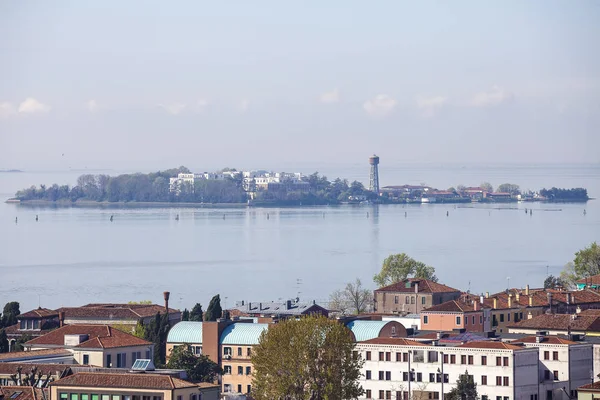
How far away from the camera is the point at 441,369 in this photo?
964 inches

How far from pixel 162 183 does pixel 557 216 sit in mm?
58147

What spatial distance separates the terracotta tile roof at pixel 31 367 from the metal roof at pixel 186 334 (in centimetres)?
602

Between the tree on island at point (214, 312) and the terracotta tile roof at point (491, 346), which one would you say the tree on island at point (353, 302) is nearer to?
the tree on island at point (214, 312)

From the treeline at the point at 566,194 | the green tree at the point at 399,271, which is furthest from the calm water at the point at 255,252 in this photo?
the treeline at the point at 566,194

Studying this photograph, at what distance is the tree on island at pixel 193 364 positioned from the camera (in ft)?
82.3

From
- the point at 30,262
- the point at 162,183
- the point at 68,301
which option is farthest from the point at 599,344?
the point at 162,183

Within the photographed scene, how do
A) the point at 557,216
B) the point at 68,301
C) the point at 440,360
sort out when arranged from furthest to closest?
the point at 557,216 → the point at 68,301 → the point at 440,360

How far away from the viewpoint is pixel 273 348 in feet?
71.1

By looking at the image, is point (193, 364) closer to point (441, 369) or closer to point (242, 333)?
point (242, 333)

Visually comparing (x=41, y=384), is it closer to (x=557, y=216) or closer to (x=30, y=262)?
(x=30, y=262)

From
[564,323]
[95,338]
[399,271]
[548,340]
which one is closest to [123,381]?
[95,338]

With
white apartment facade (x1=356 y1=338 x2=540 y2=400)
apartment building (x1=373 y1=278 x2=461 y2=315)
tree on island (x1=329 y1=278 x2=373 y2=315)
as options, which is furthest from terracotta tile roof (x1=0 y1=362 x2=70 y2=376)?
tree on island (x1=329 y1=278 x2=373 y2=315)

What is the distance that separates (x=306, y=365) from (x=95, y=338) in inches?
238

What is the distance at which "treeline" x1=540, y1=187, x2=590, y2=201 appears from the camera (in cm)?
18600
